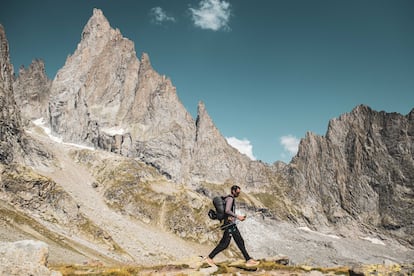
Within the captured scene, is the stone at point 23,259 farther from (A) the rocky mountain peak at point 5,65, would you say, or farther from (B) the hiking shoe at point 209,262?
(A) the rocky mountain peak at point 5,65

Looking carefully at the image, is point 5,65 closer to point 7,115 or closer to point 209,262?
point 7,115

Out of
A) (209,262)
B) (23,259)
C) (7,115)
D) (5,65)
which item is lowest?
(23,259)

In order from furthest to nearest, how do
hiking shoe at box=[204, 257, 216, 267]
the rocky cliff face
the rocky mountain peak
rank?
1. the rocky mountain peak
2. the rocky cliff face
3. hiking shoe at box=[204, 257, 216, 267]

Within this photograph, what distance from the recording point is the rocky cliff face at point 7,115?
455 ft

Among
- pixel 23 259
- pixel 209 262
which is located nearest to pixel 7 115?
pixel 209 262

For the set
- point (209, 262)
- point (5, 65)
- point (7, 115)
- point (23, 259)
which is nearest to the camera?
point (23, 259)

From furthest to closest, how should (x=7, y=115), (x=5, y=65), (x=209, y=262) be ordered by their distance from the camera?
(x=5, y=65), (x=7, y=115), (x=209, y=262)

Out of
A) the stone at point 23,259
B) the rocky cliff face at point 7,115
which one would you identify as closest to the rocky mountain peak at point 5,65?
the rocky cliff face at point 7,115

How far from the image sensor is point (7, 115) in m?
145

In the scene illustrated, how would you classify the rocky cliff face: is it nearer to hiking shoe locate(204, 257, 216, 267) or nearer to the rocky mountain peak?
the rocky mountain peak

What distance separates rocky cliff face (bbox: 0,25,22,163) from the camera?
13870cm

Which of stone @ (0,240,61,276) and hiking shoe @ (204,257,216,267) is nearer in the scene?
stone @ (0,240,61,276)

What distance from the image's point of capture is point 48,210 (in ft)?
410

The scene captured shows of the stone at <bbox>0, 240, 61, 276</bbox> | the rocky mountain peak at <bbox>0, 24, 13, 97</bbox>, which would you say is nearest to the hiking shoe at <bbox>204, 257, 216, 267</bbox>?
the stone at <bbox>0, 240, 61, 276</bbox>
